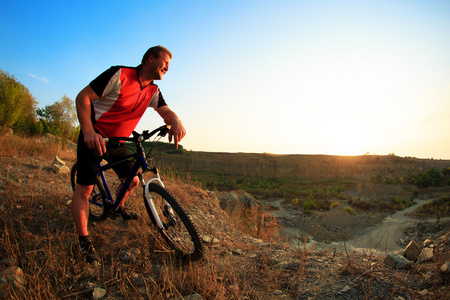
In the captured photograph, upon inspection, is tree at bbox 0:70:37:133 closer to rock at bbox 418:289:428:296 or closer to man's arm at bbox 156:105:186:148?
man's arm at bbox 156:105:186:148

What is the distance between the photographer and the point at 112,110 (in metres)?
2.51

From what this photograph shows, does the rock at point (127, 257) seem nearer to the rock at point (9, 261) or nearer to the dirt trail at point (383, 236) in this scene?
the rock at point (9, 261)

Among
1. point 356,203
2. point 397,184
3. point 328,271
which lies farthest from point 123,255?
point 397,184

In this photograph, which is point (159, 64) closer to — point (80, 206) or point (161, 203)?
point (161, 203)

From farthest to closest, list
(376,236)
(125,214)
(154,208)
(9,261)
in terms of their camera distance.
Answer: (376,236) < (125,214) < (154,208) < (9,261)

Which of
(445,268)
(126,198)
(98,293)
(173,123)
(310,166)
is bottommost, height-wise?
(98,293)

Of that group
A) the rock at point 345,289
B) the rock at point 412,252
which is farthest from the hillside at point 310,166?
the rock at point 345,289

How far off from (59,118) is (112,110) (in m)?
18.1

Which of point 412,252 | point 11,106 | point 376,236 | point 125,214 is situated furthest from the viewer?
point 376,236

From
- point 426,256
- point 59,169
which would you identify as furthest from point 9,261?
point 426,256

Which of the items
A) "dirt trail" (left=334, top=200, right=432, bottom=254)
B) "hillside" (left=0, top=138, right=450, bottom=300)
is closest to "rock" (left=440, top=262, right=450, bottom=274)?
"hillside" (left=0, top=138, right=450, bottom=300)

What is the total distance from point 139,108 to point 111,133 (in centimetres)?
41

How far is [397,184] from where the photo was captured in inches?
1390

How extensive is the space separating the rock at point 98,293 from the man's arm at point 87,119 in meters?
1.18
